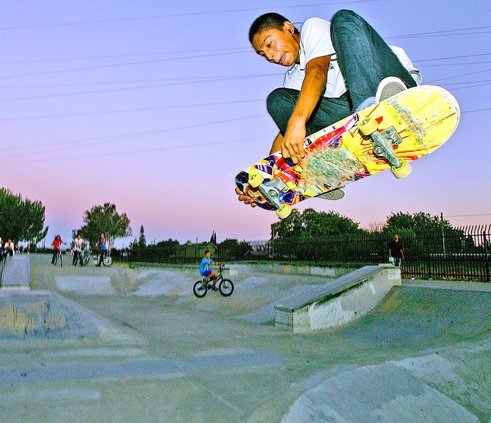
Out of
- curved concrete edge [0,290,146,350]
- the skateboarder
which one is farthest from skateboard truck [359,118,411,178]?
curved concrete edge [0,290,146,350]

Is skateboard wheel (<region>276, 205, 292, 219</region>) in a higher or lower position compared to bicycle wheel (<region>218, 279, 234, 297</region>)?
higher

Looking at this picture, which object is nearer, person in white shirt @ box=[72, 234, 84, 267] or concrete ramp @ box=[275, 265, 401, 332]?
concrete ramp @ box=[275, 265, 401, 332]

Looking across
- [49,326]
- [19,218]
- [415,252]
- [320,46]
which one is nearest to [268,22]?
[320,46]

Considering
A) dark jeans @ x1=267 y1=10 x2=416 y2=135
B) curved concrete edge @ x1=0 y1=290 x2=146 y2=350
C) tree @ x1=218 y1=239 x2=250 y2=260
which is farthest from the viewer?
tree @ x1=218 y1=239 x2=250 y2=260

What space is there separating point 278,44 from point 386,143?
858mm

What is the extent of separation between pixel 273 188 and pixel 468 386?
3.73 meters

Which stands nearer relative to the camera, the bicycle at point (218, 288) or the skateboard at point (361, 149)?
the skateboard at point (361, 149)

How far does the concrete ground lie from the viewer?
12.0 feet

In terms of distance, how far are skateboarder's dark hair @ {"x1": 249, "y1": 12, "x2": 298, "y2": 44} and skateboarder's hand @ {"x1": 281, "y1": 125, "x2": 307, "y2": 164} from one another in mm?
653

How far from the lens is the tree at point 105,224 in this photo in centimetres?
8731

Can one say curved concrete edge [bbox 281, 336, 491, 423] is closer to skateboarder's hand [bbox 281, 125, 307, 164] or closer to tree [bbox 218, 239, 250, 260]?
skateboarder's hand [bbox 281, 125, 307, 164]

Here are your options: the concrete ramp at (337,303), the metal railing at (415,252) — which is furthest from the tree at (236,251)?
the concrete ramp at (337,303)

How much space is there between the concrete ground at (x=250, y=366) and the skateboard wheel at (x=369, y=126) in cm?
257

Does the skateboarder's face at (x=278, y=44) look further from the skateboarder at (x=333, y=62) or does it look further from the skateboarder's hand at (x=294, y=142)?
the skateboarder's hand at (x=294, y=142)
